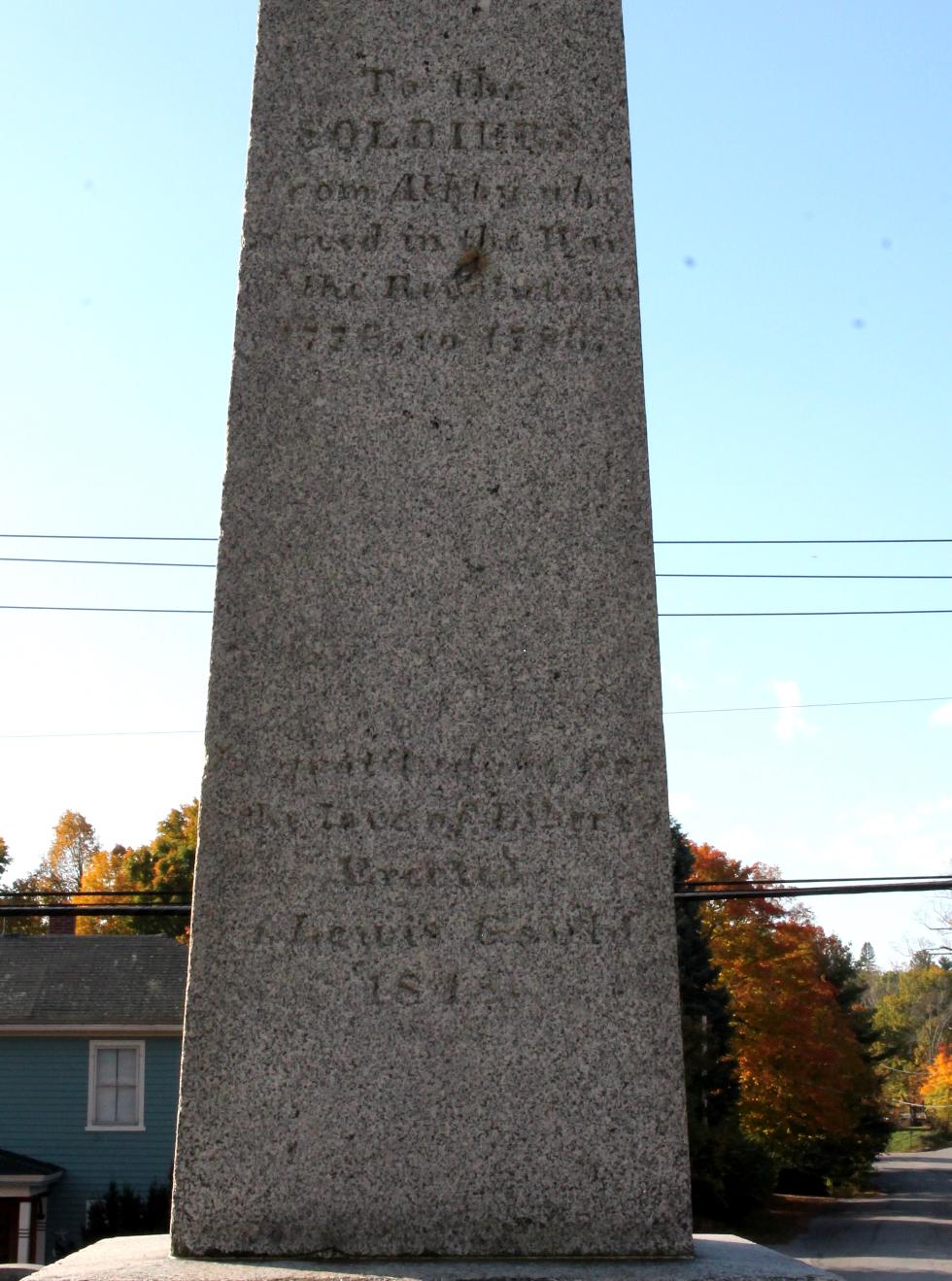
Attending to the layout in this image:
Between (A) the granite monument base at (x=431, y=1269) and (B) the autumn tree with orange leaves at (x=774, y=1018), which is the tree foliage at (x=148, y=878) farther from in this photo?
(A) the granite monument base at (x=431, y=1269)

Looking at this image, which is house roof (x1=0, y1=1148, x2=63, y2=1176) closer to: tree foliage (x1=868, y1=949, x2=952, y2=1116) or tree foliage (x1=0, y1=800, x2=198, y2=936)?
tree foliage (x1=0, y1=800, x2=198, y2=936)

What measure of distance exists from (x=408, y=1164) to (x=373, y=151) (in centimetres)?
264

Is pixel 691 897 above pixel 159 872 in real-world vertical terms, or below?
below

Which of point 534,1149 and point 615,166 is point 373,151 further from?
point 534,1149

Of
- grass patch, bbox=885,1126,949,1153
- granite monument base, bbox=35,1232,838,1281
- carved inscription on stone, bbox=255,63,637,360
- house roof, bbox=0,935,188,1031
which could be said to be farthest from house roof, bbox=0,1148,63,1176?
grass patch, bbox=885,1126,949,1153

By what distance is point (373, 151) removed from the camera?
3.78 m

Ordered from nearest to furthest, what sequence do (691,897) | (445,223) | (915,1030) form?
(445,223) < (691,897) < (915,1030)

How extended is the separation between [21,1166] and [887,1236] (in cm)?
1953

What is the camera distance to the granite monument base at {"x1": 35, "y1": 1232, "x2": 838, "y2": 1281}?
9.21ft

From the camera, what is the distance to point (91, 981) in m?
24.7

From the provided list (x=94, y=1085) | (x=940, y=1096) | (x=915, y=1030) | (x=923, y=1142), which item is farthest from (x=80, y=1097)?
(x=915, y=1030)

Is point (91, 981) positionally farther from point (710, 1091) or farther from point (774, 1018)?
point (774, 1018)

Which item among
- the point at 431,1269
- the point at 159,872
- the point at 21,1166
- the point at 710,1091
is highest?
the point at 159,872

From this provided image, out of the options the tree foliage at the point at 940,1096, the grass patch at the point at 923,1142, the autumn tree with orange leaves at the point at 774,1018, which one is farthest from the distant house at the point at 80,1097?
the tree foliage at the point at 940,1096
